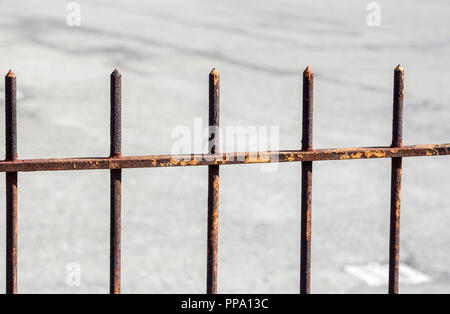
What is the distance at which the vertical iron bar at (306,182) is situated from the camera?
332cm

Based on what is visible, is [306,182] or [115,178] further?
[306,182]

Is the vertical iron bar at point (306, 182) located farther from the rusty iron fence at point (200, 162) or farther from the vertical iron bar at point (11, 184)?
the vertical iron bar at point (11, 184)

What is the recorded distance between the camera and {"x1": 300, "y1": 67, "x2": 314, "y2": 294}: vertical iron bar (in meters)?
3.32

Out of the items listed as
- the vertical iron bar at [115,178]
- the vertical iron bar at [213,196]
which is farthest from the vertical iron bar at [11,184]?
the vertical iron bar at [213,196]

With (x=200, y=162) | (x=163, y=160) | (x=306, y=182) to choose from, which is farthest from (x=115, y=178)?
(x=306, y=182)

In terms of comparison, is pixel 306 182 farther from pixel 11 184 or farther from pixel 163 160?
pixel 11 184

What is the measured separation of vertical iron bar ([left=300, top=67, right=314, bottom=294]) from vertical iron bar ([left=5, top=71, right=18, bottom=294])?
1046mm

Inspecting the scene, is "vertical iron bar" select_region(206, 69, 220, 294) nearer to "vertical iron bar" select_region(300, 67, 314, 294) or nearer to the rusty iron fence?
the rusty iron fence

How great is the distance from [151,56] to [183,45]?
0.81 metres

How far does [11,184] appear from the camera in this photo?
127 inches

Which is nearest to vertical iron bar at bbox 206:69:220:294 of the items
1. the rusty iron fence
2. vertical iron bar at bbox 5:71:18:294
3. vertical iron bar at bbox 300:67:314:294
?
the rusty iron fence

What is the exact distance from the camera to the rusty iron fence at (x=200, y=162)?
127 inches

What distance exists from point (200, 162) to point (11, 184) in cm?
68

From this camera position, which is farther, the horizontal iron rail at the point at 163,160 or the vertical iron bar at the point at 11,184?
the horizontal iron rail at the point at 163,160
